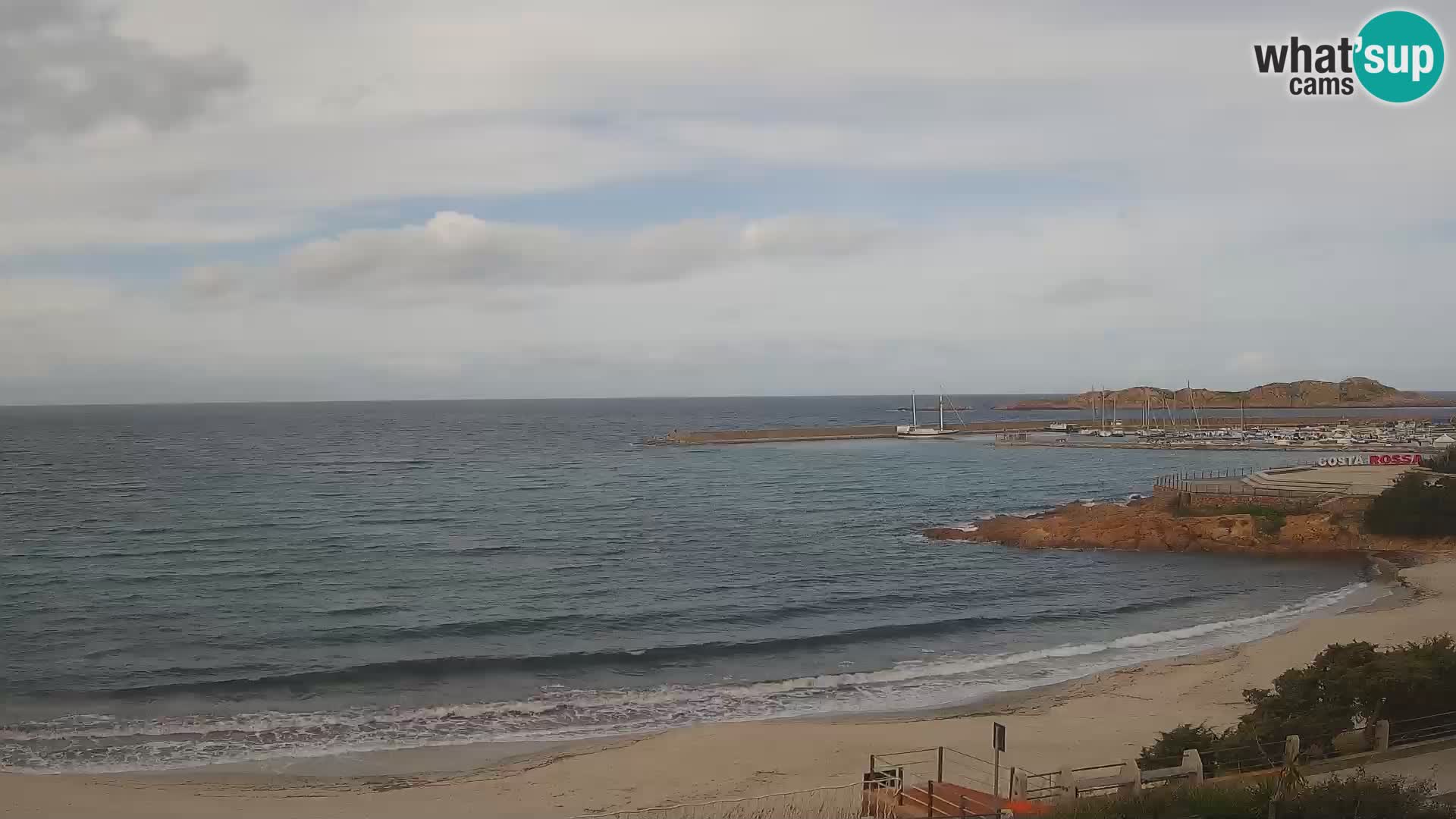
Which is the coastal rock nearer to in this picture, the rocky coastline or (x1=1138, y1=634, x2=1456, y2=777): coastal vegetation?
the rocky coastline

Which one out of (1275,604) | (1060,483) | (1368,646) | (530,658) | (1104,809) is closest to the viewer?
(1104,809)

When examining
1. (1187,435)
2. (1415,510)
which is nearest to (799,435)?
(1187,435)

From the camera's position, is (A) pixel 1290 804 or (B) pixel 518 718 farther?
(B) pixel 518 718

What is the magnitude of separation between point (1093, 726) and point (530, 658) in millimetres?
15970

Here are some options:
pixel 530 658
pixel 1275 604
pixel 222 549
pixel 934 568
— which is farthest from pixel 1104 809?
pixel 222 549

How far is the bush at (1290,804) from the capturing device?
12.5m

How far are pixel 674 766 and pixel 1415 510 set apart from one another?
42681 millimetres

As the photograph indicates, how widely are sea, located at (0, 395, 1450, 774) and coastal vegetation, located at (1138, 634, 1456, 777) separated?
361 inches

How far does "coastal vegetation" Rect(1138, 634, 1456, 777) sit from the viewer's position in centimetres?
1677

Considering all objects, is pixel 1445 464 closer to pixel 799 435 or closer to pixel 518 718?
pixel 518 718

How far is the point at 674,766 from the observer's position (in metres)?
20.8

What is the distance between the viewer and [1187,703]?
24.5 metres

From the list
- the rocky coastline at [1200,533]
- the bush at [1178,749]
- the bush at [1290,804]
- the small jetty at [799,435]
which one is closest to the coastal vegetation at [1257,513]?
the rocky coastline at [1200,533]

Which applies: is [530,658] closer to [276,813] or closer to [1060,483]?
[276,813]
